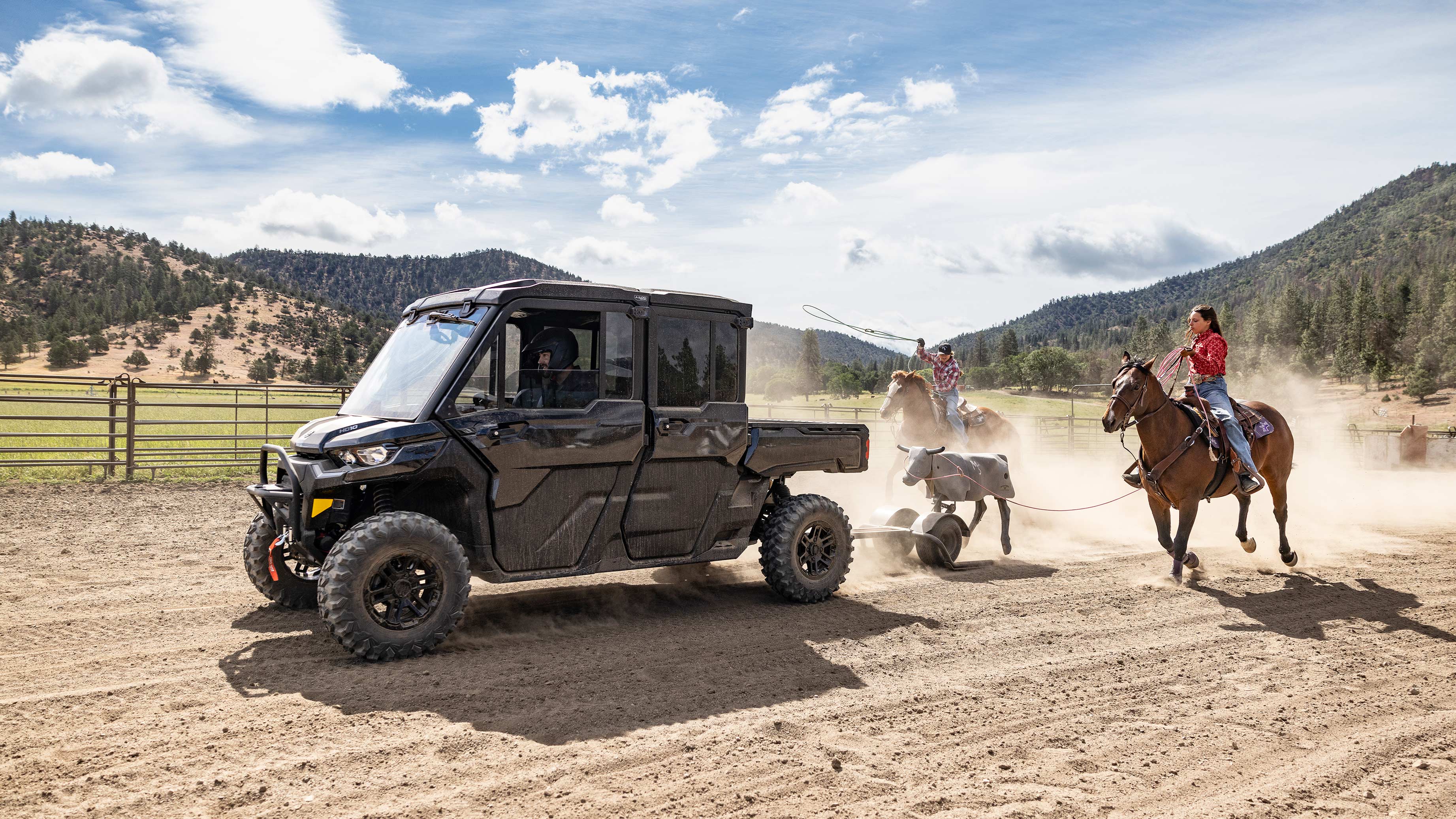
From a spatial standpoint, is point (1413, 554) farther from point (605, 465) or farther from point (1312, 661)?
point (605, 465)

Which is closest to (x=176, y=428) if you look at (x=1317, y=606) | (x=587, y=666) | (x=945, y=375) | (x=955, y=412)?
(x=945, y=375)

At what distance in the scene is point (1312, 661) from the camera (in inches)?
265

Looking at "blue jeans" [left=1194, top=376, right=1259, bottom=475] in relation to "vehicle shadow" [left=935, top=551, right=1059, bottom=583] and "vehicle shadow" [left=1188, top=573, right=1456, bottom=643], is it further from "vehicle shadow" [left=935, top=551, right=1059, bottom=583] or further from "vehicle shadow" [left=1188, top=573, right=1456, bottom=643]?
"vehicle shadow" [left=935, top=551, right=1059, bottom=583]

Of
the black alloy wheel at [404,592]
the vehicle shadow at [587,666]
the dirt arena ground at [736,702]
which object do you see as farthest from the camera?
the black alloy wheel at [404,592]

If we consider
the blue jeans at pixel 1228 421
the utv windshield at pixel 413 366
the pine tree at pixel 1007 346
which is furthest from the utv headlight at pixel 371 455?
the pine tree at pixel 1007 346

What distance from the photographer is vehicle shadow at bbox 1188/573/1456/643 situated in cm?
778

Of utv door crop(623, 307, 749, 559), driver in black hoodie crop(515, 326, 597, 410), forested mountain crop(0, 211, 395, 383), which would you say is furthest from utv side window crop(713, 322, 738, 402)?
forested mountain crop(0, 211, 395, 383)

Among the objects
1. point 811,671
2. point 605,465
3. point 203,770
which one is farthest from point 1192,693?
point 203,770

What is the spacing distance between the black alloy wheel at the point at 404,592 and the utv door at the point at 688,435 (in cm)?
157

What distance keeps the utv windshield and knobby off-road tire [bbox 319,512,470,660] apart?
89cm

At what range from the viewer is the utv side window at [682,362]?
284 inches

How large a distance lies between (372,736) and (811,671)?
115 inches

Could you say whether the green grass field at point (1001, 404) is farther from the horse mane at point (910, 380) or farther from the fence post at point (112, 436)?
the fence post at point (112, 436)

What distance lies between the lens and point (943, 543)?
9891 mm
